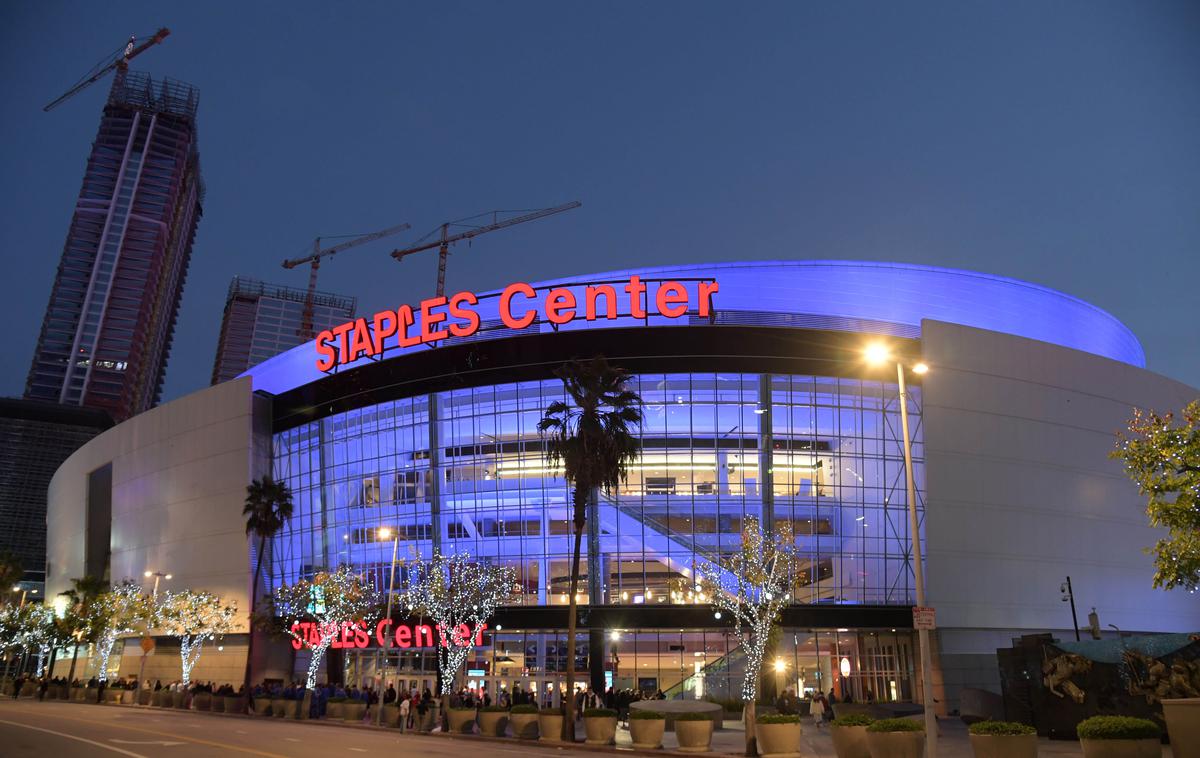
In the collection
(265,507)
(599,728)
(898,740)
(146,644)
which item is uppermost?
(265,507)

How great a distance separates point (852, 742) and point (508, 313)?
3732cm

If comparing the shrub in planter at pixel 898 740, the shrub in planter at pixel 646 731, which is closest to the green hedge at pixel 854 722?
the shrub in planter at pixel 898 740

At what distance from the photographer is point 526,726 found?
4128cm

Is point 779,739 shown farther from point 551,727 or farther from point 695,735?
point 551,727

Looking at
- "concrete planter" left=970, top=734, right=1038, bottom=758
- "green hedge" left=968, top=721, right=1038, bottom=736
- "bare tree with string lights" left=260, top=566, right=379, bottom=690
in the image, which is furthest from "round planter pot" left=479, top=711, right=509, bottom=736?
"concrete planter" left=970, top=734, right=1038, bottom=758

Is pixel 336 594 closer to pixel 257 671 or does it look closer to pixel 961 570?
pixel 257 671

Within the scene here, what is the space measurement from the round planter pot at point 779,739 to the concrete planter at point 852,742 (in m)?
3.46

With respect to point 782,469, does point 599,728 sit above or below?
below

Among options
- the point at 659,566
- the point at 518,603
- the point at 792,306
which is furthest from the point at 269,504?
the point at 792,306

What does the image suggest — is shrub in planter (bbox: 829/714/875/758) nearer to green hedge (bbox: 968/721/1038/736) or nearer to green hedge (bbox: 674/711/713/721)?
green hedge (bbox: 968/721/1038/736)

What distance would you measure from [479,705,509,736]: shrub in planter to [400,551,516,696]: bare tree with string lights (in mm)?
A: 10704

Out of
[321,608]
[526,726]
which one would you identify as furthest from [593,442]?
[321,608]

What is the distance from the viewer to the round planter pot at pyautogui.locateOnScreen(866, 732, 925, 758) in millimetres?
26406

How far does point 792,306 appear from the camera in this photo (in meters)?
64.1
